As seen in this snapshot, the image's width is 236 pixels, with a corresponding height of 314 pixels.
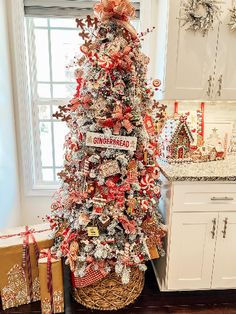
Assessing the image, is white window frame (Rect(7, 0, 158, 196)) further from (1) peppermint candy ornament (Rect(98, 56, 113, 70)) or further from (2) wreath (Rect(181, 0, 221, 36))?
(1) peppermint candy ornament (Rect(98, 56, 113, 70))

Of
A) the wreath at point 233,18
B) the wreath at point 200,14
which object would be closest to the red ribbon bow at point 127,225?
the wreath at point 200,14

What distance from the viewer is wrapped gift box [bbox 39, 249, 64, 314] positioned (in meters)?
1.81

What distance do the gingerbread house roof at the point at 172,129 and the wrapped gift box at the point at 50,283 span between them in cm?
119

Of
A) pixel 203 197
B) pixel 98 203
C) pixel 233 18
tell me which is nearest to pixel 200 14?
pixel 233 18

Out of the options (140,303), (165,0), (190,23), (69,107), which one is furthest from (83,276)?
(165,0)

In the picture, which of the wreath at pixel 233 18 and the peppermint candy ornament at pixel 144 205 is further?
the wreath at pixel 233 18

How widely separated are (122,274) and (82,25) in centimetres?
153

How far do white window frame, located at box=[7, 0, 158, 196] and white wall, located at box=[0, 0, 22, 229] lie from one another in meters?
0.06

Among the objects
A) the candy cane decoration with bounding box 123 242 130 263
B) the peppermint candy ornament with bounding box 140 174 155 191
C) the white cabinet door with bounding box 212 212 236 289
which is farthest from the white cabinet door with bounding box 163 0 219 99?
the candy cane decoration with bounding box 123 242 130 263

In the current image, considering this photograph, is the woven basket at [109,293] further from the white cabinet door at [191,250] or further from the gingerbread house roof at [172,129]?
the gingerbread house roof at [172,129]

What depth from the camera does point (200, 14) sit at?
6.51 feet

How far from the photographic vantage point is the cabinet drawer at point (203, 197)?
1894 mm

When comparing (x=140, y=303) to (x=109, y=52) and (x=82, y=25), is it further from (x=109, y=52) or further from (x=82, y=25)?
(x=82, y=25)

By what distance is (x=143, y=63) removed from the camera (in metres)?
1.72
